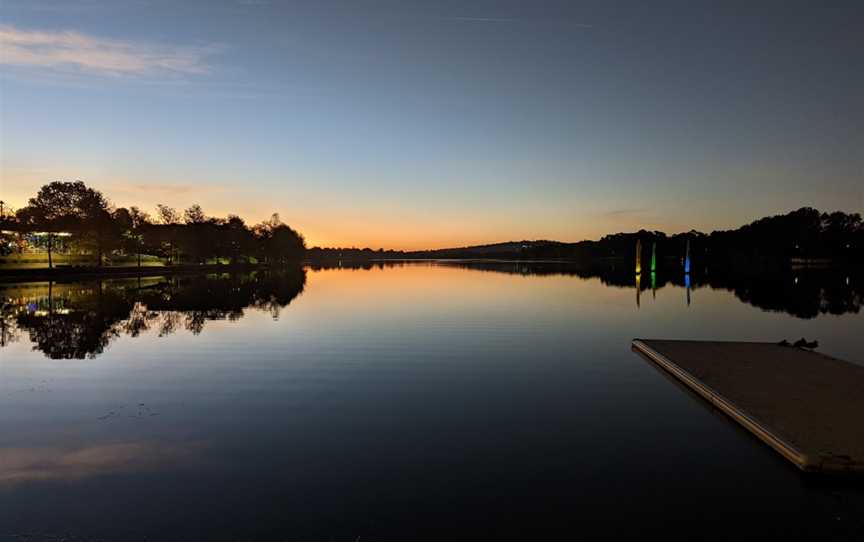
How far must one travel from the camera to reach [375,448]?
443 inches

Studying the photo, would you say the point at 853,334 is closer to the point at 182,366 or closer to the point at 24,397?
the point at 182,366

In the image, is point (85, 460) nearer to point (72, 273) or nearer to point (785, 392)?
point (785, 392)

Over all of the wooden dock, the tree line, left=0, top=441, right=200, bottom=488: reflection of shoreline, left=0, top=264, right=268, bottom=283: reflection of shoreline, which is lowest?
left=0, top=441, right=200, bottom=488: reflection of shoreline

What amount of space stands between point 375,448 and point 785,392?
11.9 m

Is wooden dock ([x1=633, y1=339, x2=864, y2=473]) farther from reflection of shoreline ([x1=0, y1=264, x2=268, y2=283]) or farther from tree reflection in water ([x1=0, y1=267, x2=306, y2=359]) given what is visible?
reflection of shoreline ([x1=0, y1=264, x2=268, y2=283])

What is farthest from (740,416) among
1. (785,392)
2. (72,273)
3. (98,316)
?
(72,273)

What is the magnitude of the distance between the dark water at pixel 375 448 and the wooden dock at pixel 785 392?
0.46 metres

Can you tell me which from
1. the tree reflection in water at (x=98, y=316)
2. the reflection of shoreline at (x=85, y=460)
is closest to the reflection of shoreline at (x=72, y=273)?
the tree reflection in water at (x=98, y=316)

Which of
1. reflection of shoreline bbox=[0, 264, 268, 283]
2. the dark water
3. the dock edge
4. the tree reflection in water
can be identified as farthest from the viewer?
reflection of shoreline bbox=[0, 264, 268, 283]

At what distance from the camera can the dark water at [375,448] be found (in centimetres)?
816

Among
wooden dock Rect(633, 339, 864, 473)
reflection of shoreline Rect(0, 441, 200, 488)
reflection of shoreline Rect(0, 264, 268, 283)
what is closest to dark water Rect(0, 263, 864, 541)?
reflection of shoreline Rect(0, 441, 200, 488)

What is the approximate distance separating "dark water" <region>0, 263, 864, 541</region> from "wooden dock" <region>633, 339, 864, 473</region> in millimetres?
459

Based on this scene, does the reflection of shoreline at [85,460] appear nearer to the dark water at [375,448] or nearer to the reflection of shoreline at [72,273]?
the dark water at [375,448]

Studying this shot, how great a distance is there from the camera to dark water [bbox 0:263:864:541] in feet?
26.8
